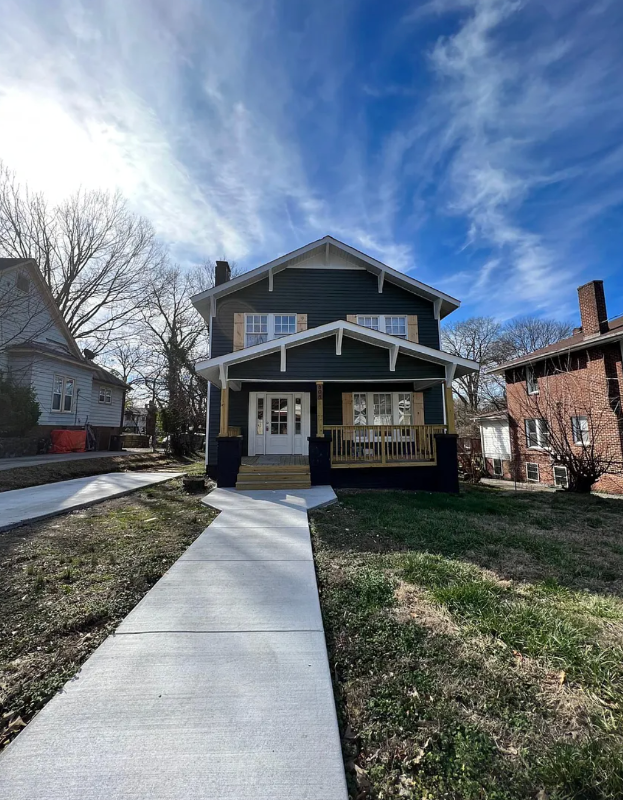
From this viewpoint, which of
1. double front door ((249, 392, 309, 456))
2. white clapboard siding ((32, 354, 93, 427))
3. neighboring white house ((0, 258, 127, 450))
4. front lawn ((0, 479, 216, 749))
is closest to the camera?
front lawn ((0, 479, 216, 749))

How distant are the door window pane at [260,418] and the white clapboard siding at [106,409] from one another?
43.6 feet

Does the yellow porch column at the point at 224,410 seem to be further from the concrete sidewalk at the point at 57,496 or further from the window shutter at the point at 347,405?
the window shutter at the point at 347,405

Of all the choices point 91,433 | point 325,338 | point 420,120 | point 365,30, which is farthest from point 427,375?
point 91,433

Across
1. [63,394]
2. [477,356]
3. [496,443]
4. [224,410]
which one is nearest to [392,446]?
[224,410]

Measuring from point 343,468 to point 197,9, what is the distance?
392 inches

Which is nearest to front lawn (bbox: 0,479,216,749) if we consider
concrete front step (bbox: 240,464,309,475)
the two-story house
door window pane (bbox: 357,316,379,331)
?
concrete front step (bbox: 240,464,309,475)

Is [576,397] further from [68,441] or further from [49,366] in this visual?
[49,366]

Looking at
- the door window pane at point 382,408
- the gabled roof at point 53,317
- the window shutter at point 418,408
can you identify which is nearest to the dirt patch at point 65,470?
the gabled roof at point 53,317

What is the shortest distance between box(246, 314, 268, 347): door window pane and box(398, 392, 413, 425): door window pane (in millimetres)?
4931

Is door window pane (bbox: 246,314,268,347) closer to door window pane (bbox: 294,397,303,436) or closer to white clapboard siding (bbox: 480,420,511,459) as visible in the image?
door window pane (bbox: 294,397,303,436)

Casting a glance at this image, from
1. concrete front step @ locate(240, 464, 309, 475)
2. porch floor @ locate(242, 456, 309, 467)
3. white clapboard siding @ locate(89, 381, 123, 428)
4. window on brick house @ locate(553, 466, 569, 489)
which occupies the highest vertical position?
white clapboard siding @ locate(89, 381, 123, 428)

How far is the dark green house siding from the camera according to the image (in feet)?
38.6

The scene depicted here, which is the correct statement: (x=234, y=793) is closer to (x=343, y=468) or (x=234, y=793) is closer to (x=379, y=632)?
(x=379, y=632)

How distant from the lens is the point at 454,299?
12000 millimetres
